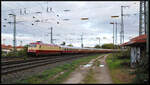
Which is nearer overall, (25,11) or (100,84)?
(100,84)

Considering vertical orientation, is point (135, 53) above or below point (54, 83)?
above

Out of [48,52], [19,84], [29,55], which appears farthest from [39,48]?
[19,84]

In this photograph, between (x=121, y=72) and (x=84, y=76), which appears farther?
(x=121, y=72)

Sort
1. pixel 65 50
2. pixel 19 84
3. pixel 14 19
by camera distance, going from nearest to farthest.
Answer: pixel 19 84 < pixel 14 19 < pixel 65 50

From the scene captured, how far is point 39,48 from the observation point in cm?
3284

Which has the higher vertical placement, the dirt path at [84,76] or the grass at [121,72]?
the grass at [121,72]

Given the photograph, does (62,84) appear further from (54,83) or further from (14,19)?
(14,19)

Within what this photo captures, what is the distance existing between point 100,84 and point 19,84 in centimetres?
393

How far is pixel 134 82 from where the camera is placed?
8.61 metres

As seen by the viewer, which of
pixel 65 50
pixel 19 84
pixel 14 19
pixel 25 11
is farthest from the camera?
pixel 65 50

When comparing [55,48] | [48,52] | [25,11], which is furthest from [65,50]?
[25,11]

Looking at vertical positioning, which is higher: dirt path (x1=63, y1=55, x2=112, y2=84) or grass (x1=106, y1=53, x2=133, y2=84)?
grass (x1=106, y1=53, x2=133, y2=84)

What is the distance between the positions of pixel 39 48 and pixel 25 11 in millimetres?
11522

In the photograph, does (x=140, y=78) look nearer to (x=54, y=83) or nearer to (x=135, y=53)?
(x=54, y=83)
